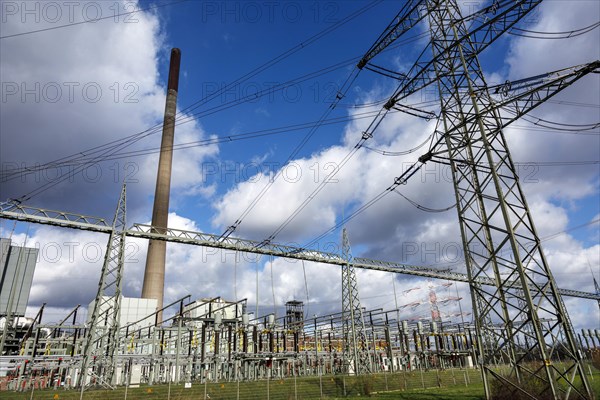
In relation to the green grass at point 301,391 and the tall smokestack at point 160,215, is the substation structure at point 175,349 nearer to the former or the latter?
the green grass at point 301,391

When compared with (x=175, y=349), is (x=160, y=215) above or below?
above

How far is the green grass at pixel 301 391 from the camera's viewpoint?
17016 mm

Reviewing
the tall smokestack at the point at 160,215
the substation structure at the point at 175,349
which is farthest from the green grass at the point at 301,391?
the tall smokestack at the point at 160,215

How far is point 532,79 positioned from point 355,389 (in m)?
18.5

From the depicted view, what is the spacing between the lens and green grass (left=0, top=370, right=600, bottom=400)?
17.0 meters

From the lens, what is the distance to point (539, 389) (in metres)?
11.6

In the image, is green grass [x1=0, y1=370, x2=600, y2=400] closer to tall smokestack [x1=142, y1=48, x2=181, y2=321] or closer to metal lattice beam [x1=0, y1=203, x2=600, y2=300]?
metal lattice beam [x1=0, y1=203, x2=600, y2=300]

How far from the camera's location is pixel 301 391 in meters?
21.8

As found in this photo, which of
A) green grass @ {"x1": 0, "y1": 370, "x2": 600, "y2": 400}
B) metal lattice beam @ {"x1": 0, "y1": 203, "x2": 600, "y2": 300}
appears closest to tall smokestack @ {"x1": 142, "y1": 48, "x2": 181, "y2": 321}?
metal lattice beam @ {"x1": 0, "y1": 203, "x2": 600, "y2": 300}

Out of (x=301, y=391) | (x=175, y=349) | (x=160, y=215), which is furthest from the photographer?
(x=160, y=215)

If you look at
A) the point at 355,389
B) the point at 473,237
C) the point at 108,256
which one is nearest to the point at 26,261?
the point at 108,256

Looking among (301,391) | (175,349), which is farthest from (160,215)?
(301,391)

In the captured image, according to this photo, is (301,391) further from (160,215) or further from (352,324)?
(160,215)

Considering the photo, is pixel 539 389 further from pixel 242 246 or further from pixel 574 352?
pixel 242 246
